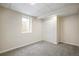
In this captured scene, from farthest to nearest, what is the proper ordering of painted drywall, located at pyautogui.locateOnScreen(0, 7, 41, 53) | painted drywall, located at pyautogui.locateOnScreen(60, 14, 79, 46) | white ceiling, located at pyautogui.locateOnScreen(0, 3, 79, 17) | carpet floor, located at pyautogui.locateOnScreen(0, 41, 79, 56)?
painted drywall, located at pyautogui.locateOnScreen(60, 14, 79, 46) → painted drywall, located at pyautogui.locateOnScreen(0, 7, 41, 53) → carpet floor, located at pyautogui.locateOnScreen(0, 41, 79, 56) → white ceiling, located at pyautogui.locateOnScreen(0, 3, 79, 17)

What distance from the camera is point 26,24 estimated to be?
476cm

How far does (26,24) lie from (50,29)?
187cm

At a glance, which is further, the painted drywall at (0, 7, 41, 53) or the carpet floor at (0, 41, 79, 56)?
the painted drywall at (0, 7, 41, 53)

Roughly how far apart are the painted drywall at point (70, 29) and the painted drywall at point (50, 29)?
0.68m

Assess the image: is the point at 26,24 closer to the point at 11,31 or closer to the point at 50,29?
the point at 11,31

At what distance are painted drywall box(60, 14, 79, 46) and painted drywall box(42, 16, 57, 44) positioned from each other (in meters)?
0.68

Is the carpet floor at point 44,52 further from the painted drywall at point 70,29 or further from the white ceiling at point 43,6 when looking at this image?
the white ceiling at point 43,6

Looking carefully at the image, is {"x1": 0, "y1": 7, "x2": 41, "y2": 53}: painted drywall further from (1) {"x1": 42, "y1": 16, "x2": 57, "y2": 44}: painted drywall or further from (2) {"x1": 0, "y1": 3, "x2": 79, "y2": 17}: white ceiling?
(1) {"x1": 42, "y1": 16, "x2": 57, "y2": 44}: painted drywall

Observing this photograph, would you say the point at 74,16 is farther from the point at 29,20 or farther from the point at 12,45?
the point at 12,45

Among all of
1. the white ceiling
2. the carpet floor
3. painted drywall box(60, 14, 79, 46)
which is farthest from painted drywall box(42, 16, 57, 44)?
the white ceiling

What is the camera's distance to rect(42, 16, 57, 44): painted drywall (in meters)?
4.99

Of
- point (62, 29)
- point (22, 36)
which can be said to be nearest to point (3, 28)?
point (22, 36)

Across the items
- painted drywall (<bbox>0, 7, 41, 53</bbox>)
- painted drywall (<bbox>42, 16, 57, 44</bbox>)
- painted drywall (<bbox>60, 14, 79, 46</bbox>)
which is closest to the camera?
painted drywall (<bbox>0, 7, 41, 53</bbox>)

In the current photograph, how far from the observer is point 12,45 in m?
3.58
